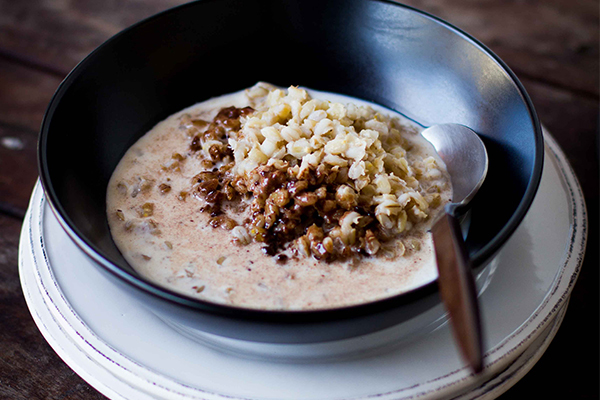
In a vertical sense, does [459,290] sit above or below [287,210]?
above

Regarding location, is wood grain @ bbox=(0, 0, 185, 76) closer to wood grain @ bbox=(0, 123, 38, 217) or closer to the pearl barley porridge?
wood grain @ bbox=(0, 123, 38, 217)

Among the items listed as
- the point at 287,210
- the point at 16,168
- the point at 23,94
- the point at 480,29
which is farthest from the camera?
the point at 480,29

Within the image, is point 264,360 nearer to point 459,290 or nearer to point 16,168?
point 459,290

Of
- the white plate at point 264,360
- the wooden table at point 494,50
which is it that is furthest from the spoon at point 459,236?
the wooden table at point 494,50

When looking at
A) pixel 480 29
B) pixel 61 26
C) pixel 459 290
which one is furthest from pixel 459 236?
pixel 61 26

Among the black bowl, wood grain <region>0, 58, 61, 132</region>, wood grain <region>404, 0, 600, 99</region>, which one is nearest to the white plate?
the black bowl

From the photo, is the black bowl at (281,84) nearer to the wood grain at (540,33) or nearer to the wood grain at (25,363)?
the wood grain at (25,363)

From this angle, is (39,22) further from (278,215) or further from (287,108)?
(278,215)
